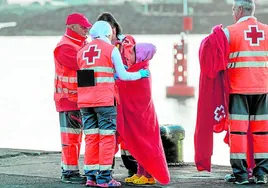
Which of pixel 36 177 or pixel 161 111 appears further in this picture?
pixel 161 111

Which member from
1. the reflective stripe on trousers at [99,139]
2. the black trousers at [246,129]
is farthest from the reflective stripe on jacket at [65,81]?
the black trousers at [246,129]

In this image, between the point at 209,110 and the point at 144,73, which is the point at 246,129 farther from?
the point at 144,73

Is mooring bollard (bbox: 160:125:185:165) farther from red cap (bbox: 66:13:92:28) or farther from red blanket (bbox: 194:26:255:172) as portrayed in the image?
red cap (bbox: 66:13:92:28)

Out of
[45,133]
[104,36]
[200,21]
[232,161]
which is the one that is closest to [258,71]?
[232,161]

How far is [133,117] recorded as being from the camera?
7.78m

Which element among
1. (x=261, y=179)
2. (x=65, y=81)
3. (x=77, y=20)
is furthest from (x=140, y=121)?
(x=261, y=179)

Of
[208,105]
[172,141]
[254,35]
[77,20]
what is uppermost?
[77,20]

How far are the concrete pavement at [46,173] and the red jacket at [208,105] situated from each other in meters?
0.30

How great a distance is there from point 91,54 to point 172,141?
2.38 metres

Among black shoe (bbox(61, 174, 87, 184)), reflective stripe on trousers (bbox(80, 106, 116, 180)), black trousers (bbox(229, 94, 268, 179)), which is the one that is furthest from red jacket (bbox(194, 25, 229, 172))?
black shoe (bbox(61, 174, 87, 184))

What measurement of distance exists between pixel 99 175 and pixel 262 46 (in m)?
1.81

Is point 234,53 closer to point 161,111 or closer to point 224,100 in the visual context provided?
point 224,100

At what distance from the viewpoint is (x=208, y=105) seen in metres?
7.94

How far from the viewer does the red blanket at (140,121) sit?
771 cm
